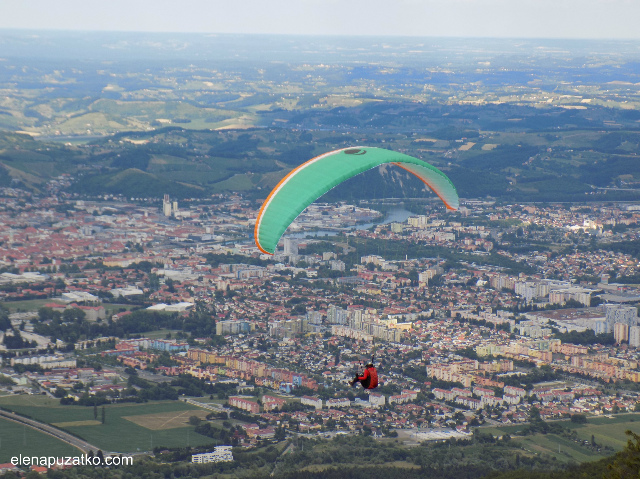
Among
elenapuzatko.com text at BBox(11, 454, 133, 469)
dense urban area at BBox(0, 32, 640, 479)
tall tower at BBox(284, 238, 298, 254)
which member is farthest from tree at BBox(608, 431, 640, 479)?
tall tower at BBox(284, 238, 298, 254)

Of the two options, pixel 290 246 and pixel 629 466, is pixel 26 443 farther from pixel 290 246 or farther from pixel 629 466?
pixel 290 246

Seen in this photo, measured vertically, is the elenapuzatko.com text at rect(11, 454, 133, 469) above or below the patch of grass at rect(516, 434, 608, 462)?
above

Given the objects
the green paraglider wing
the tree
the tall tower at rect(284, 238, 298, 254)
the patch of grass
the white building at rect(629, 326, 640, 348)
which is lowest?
the tall tower at rect(284, 238, 298, 254)

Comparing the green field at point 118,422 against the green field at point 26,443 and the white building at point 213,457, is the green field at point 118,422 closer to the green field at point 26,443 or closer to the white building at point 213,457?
the green field at point 26,443

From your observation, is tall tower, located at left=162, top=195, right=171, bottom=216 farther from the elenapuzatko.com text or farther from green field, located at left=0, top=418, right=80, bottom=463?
the elenapuzatko.com text

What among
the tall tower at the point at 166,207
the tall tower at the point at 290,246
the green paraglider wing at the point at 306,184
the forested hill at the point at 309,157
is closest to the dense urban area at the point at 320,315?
the tall tower at the point at 166,207

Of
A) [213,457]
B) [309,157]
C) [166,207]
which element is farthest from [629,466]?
[309,157]
